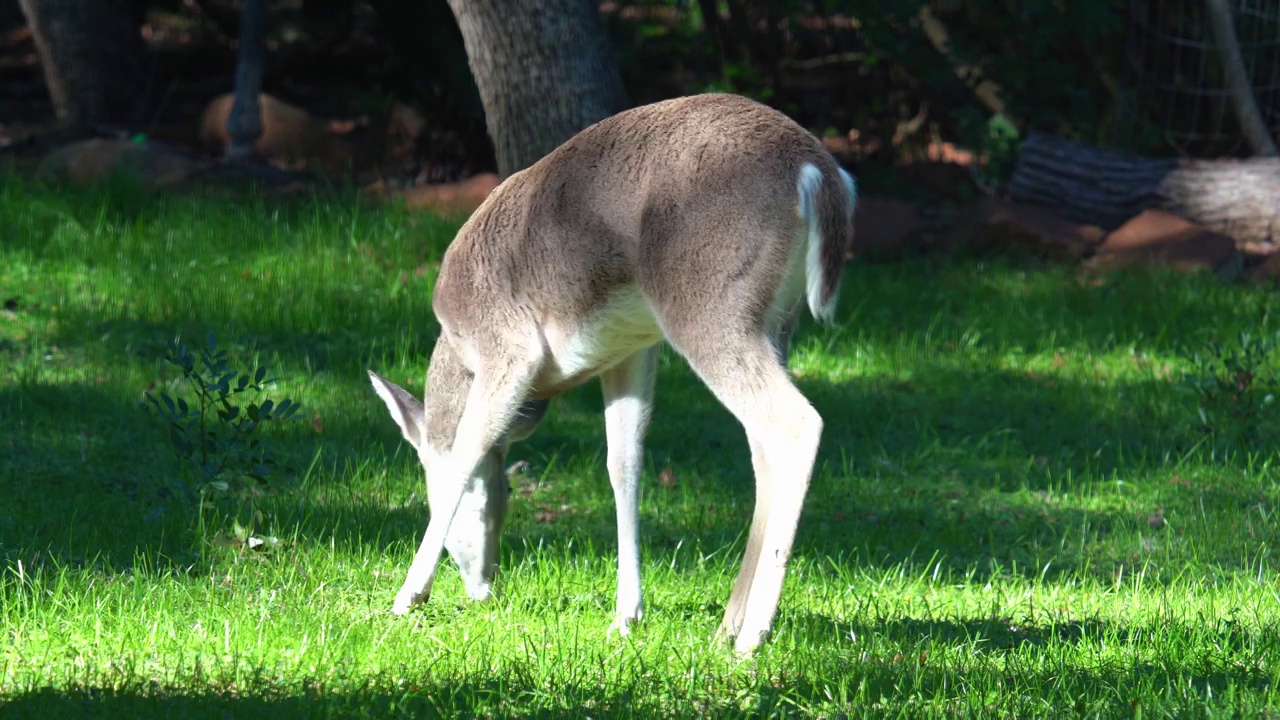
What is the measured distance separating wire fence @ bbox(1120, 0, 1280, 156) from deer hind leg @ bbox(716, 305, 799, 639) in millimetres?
8994

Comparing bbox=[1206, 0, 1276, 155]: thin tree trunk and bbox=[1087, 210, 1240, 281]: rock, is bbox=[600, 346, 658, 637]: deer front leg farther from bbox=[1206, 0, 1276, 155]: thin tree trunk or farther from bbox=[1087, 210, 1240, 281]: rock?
bbox=[1206, 0, 1276, 155]: thin tree trunk

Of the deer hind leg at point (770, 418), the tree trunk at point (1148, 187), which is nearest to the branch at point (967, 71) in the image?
the tree trunk at point (1148, 187)

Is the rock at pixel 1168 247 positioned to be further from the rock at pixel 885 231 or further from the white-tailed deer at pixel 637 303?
the white-tailed deer at pixel 637 303

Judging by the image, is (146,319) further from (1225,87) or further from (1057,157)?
(1225,87)

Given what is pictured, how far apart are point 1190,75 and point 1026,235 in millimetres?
3297

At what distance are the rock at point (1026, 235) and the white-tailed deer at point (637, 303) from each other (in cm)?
619

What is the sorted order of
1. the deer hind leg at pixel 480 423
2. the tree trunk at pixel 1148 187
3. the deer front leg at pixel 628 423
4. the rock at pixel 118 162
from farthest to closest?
the tree trunk at pixel 1148 187
the rock at pixel 118 162
the deer front leg at pixel 628 423
the deer hind leg at pixel 480 423

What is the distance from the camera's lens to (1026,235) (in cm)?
1048

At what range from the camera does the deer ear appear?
5.11 meters

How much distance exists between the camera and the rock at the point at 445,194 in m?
9.88

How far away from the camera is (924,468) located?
6.95 metres

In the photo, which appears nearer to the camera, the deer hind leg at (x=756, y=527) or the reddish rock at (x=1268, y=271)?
the deer hind leg at (x=756, y=527)

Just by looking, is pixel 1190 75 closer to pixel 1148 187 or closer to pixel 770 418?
pixel 1148 187

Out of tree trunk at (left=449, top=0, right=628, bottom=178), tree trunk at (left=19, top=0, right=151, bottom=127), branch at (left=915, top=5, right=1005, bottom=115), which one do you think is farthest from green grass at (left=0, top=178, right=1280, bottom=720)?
tree trunk at (left=19, top=0, right=151, bottom=127)
